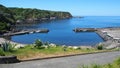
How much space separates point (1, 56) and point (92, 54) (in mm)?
6113

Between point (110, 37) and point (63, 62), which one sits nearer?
point (63, 62)

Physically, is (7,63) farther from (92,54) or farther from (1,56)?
(92,54)

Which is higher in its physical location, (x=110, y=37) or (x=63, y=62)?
(x=63, y=62)

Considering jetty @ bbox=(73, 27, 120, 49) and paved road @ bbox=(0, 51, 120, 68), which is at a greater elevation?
paved road @ bbox=(0, 51, 120, 68)

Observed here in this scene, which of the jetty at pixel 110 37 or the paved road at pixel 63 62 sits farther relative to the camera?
the jetty at pixel 110 37

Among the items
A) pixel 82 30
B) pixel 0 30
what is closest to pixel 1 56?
pixel 0 30

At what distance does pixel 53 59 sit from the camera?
13.7 meters

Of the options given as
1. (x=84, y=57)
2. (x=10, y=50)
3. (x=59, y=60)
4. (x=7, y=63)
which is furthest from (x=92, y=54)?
(x=7, y=63)

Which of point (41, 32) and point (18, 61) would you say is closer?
point (18, 61)

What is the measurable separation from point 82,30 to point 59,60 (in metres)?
109

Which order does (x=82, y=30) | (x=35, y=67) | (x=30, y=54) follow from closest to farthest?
(x=35, y=67), (x=30, y=54), (x=82, y=30)

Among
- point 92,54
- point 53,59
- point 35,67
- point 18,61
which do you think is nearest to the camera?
point 35,67

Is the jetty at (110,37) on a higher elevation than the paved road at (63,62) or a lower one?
lower

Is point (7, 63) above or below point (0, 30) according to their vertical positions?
above
